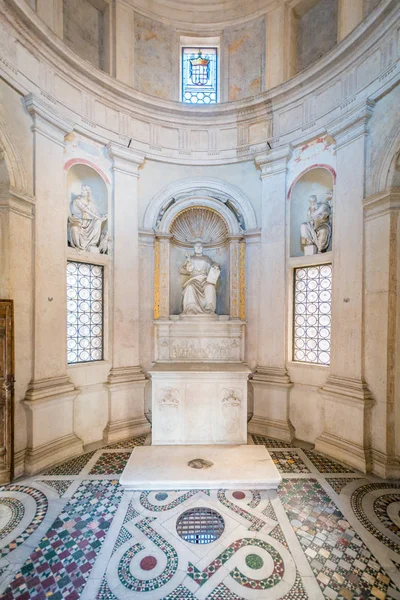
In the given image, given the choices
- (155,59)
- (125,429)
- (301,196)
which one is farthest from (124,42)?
(125,429)

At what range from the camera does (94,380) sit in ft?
16.4

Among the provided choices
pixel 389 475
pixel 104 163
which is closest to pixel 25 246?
pixel 104 163

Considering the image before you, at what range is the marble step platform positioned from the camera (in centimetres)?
359

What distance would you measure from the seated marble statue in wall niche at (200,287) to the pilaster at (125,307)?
3.23ft

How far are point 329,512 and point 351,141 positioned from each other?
5038 millimetres

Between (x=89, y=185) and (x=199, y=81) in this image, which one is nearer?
(x=89, y=185)

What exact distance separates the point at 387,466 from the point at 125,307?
4675mm

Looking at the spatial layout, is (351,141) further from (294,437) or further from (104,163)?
(294,437)

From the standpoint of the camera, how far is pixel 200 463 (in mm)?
4043

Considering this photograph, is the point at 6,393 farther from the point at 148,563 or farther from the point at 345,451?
the point at 345,451

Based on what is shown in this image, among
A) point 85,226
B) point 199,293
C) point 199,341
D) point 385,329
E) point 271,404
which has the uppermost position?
point 85,226

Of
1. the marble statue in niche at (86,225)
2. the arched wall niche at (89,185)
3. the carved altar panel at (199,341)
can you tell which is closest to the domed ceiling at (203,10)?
the arched wall niche at (89,185)

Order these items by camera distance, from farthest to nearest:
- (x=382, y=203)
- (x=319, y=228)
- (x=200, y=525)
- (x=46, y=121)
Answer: (x=319, y=228) < (x=46, y=121) < (x=382, y=203) < (x=200, y=525)

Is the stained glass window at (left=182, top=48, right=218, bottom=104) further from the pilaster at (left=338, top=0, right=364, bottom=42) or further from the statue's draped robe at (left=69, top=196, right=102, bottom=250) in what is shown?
the statue's draped robe at (left=69, top=196, right=102, bottom=250)
